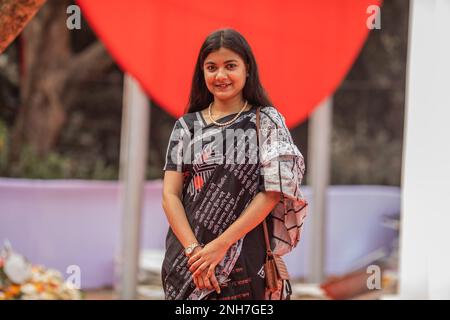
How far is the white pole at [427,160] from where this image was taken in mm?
3551

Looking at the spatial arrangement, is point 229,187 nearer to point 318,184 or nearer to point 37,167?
point 318,184

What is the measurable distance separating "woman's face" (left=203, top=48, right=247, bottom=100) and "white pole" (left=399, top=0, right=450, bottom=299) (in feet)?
5.61

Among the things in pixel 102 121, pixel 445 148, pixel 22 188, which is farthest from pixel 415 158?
pixel 102 121

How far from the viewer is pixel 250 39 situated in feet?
13.4

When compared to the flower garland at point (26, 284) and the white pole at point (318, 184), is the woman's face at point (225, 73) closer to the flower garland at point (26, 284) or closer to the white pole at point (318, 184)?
the flower garland at point (26, 284)

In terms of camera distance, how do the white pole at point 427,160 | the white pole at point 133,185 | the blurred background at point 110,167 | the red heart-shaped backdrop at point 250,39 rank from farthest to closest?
the blurred background at point 110,167 → the white pole at point 133,185 → the red heart-shaped backdrop at point 250,39 → the white pole at point 427,160

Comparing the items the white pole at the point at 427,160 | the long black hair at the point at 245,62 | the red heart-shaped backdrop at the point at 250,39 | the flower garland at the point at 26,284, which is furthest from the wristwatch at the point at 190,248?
the red heart-shaped backdrop at the point at 250,39

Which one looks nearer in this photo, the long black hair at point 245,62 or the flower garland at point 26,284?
the long black hair at point 245,62

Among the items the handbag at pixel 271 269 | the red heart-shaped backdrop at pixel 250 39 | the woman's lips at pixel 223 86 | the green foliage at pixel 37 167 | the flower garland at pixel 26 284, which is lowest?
the flower garland at pixel 26 284

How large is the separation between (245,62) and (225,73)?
0.23 feet

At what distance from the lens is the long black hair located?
83.3 inches

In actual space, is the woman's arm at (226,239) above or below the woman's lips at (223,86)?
below

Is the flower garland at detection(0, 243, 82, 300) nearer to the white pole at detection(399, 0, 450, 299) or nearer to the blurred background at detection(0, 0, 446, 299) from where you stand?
the blurred background at detection(0, 0, 446, 299)

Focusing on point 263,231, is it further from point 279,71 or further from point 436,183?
point 279,71
